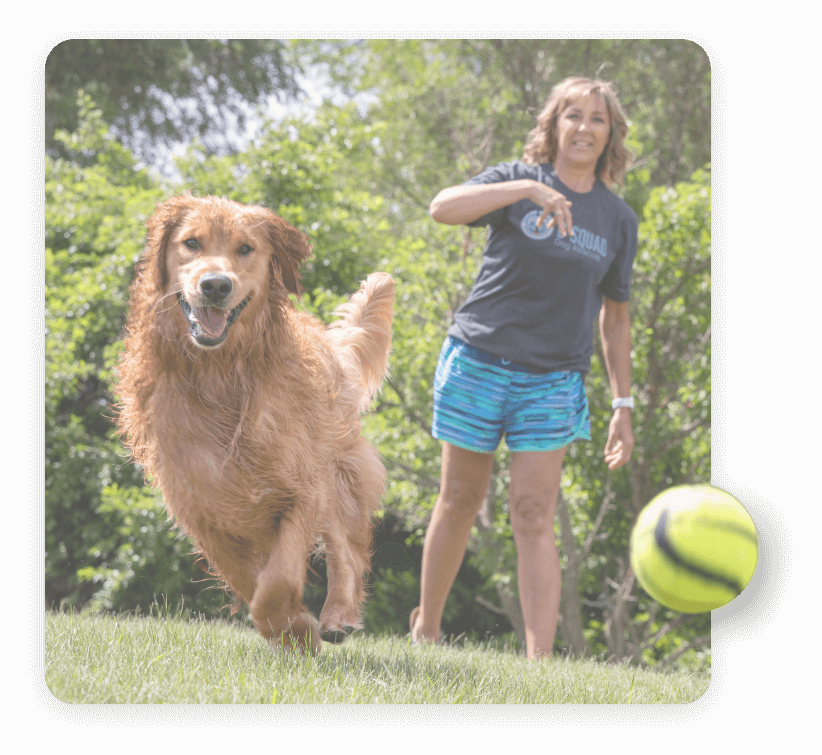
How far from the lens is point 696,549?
2254mm

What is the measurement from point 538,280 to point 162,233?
1.54 m

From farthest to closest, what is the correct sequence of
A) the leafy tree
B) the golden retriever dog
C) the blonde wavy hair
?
the leafy tree < the blonde wavy hair < the golden retriever dog

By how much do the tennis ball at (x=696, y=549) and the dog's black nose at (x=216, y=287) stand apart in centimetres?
149

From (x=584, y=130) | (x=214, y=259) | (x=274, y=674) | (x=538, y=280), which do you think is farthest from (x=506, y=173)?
(x=274, y=674)

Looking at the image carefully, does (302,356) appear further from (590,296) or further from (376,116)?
(376,116)

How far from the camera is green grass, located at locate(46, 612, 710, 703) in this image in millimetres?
2178

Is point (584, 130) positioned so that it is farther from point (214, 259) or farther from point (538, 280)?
point (214, 259)

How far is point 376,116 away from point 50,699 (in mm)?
6518

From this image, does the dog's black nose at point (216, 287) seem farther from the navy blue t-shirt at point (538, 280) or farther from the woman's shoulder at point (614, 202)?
the woman's shoulder at point (614, 202)

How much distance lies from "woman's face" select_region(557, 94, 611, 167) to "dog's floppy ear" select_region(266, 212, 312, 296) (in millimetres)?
1304

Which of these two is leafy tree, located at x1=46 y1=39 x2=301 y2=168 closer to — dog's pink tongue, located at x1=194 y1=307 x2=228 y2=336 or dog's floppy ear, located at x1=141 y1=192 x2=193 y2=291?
dog's floppy ear, located at x1=141 y1=192 x2=193 y2=291

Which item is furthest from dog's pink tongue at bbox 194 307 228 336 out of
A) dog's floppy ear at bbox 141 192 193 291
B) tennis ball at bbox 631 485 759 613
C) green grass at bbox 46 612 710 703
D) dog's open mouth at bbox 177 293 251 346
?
tennis ball at bbox 631 485 759 613

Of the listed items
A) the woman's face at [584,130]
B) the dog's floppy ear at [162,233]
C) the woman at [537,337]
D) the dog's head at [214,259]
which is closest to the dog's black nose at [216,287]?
the dog's head at [214,259]

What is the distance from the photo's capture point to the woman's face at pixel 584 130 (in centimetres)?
348
